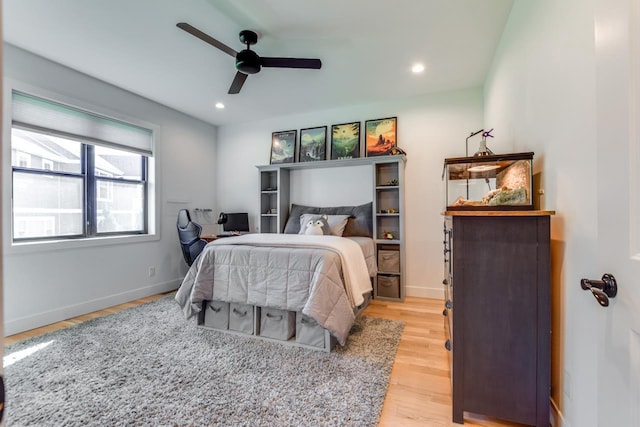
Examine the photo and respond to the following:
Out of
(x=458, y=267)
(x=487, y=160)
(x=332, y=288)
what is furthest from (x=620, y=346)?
(x=332, y=288)

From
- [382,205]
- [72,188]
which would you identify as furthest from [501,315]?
[72,188]

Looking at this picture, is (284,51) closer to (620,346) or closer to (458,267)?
(458,267)

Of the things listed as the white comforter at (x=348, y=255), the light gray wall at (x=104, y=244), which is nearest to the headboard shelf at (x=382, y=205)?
the white comforter at (x=348, y=255)

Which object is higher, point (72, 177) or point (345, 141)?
point (345, 141)

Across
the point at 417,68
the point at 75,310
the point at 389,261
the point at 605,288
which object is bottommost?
the point at 75,310

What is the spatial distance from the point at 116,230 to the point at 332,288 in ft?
9.51

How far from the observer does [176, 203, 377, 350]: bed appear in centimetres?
242

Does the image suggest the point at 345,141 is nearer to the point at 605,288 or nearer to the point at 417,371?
the point at 417,371

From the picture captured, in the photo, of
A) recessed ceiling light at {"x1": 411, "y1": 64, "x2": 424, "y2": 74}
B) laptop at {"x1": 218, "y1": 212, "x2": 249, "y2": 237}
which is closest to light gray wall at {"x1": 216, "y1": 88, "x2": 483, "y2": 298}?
recessed ceiling light at {"x1": 411, "y1": 64, "x2": 424, "y2": 74}

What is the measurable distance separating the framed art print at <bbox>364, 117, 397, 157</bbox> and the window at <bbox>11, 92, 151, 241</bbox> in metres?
2.82

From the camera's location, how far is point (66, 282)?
3.20 metres

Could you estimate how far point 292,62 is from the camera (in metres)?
2.66

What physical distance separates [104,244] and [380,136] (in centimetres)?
347

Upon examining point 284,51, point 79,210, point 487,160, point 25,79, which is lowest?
point 79,210
